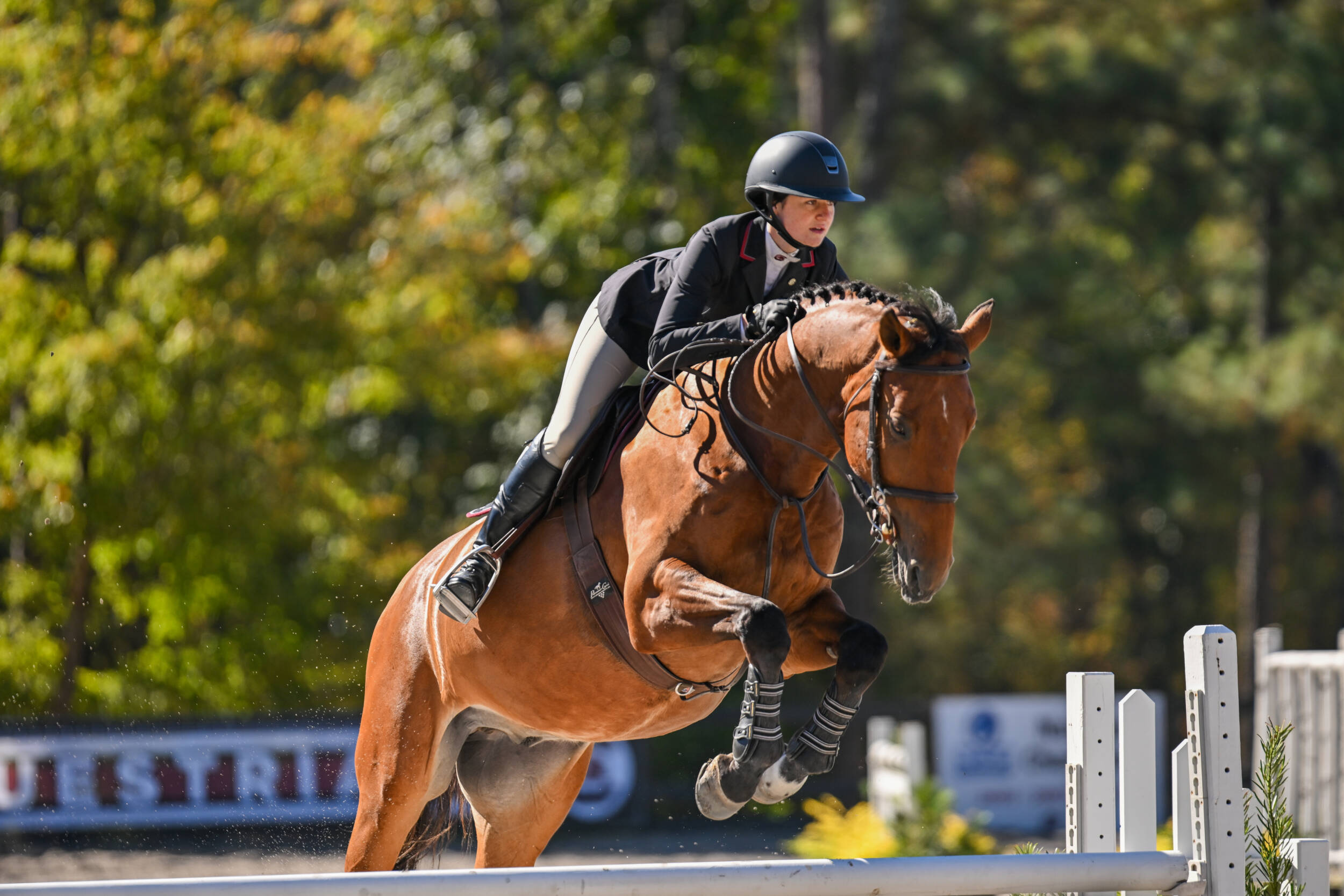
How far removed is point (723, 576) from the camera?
395cm

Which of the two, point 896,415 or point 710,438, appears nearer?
point 896,415

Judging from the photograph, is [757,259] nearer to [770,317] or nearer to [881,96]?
[770,317]

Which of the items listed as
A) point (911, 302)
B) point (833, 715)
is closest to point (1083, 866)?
point (833, 715)

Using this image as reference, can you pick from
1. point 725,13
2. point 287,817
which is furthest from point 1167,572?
point 287,817

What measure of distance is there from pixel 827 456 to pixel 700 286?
620 millimetres

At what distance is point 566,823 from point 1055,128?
12308 millimetres

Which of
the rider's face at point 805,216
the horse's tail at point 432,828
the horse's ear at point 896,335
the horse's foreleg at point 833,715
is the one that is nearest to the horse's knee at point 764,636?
the horse's foreleg at point 833,715

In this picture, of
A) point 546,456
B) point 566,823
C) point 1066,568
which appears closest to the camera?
point 546,456

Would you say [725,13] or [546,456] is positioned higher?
[725,13]

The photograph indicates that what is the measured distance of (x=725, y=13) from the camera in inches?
610

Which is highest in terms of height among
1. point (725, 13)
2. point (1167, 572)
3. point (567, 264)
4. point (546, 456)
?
point (725, 13)

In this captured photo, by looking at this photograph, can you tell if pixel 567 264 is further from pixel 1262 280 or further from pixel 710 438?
pixel 710 438

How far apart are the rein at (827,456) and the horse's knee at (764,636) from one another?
0.25 metres

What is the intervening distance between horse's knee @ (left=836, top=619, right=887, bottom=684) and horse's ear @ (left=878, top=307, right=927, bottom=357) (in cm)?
80
